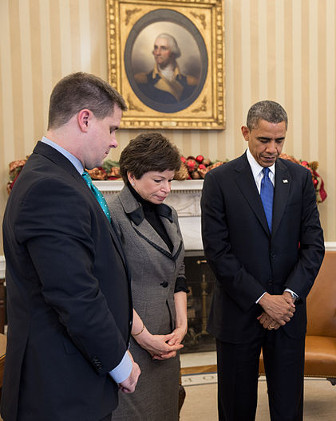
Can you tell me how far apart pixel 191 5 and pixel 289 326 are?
3.66 m

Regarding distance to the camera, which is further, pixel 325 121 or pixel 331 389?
pixel 325 121

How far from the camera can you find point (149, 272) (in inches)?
80.1

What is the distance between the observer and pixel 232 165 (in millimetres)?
2572

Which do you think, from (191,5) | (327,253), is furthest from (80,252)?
(191,5)

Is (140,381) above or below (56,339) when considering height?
below

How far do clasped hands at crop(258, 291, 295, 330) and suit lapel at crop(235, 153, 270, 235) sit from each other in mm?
329

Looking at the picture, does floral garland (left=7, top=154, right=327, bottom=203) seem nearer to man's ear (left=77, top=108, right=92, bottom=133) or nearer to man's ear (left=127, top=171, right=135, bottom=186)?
man's ear (left=127, top=171, right=135, bottom=186)

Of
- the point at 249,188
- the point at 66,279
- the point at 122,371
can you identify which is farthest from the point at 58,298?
the point at 249,188

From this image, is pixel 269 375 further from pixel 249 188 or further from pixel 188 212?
pixel 188 212

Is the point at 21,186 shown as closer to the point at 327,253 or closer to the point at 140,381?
the point at 140,381

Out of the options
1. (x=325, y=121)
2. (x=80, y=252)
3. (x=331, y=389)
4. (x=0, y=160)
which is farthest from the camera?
(x=325, y=121)

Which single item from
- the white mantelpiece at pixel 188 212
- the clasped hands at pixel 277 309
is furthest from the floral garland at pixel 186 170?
the clasped hands at pixel 277 309

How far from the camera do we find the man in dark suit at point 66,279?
4.16ft

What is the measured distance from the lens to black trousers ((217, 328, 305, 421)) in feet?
8.11
